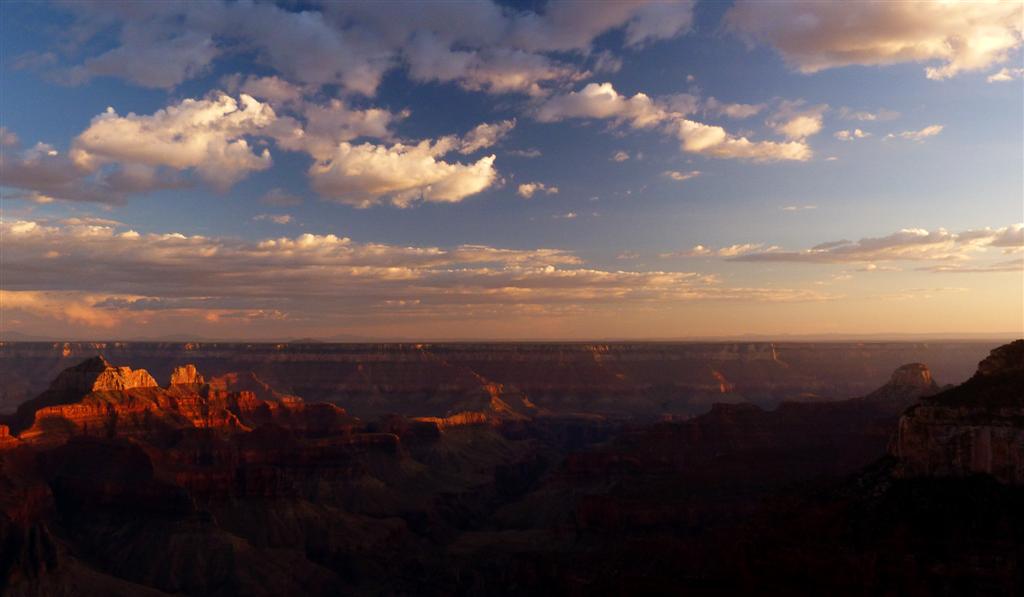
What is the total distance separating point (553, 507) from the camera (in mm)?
161125

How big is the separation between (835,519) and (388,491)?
13287cm

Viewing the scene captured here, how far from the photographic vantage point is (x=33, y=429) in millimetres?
161875

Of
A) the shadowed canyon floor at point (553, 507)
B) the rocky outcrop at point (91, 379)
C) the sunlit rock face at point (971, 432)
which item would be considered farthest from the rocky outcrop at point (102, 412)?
the sunlit rock face at point (971, 432)

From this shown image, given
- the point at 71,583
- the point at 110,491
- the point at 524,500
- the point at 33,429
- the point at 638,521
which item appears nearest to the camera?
the point at 71,583

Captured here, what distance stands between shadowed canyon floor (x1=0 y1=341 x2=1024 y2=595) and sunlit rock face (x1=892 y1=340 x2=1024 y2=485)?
0.46 feet

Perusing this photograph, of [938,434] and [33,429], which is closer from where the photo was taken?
[938,434]

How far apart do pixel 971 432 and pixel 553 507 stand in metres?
106

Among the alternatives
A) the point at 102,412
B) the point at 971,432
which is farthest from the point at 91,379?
the point at 971,432

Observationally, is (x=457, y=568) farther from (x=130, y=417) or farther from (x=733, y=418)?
(x=130, y=417)

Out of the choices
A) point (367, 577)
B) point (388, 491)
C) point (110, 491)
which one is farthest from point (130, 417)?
point (367, 577)

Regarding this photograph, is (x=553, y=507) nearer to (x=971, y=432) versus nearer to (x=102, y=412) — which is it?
(x=102, y=412)

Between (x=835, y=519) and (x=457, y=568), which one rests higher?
(x=835, y=519)

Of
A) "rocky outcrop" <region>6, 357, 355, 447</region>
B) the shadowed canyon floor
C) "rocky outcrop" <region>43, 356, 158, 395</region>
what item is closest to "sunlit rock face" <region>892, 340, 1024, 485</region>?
the shadowed canyon floor

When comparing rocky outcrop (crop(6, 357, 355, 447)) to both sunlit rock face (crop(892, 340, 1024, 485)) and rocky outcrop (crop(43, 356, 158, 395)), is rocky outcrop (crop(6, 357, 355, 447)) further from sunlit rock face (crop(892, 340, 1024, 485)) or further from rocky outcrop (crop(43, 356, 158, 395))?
sunlit rock face (crop(892, 340, 1024, 485))
